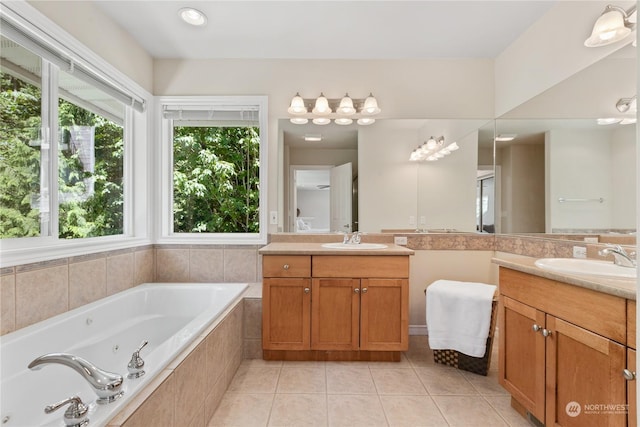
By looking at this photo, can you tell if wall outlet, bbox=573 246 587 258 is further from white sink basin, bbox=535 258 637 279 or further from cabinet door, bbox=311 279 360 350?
cabinet door, bbox=311 279 360 350

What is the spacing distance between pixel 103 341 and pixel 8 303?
0.56 metres

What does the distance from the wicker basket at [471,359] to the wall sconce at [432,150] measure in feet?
4.31

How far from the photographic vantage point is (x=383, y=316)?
2.20 metres

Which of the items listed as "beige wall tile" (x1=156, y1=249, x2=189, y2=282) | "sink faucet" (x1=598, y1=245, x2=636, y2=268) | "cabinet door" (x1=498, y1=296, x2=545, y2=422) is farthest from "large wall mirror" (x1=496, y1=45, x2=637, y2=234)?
"beige wall tile" (x1=156, y1=249, x2=189, y2=282)

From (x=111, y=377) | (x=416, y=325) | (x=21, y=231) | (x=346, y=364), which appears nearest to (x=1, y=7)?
(x=21, y=231)

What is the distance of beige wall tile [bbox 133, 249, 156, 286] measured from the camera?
247 centimetres

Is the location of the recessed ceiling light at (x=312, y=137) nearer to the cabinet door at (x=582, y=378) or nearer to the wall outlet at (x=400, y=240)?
the wall outlet at (x=400, y=240)

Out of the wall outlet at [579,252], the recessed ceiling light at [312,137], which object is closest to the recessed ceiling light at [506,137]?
the wall outlet at [579,252]

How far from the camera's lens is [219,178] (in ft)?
9.31

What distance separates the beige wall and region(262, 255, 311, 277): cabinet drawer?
5.86 feet

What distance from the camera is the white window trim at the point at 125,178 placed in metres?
1.51

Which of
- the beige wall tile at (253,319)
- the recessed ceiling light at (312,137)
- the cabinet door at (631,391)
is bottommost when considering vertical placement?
the beige wall tile at (253,319)

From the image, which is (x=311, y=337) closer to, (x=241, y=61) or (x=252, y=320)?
(x=252, y=320)

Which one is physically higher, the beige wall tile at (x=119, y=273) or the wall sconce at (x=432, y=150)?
the wall sconce at (x=432, y=150)
